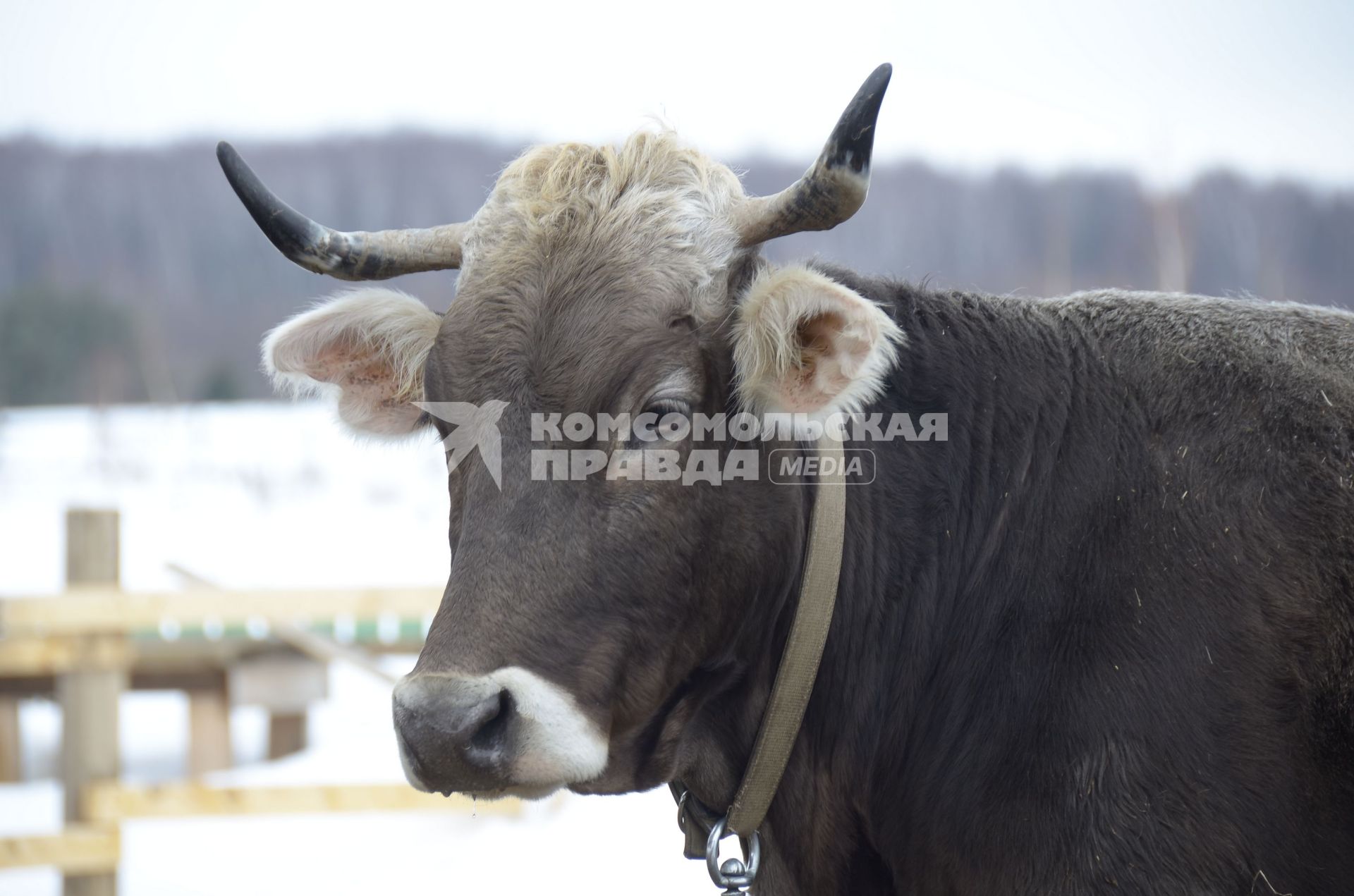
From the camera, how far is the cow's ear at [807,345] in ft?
7.18

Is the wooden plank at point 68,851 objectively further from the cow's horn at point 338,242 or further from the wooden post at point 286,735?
the cow's horn at point 338,242

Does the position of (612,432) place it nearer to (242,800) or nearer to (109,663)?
(242,800)

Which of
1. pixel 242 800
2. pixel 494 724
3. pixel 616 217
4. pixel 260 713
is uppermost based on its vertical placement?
pixel 616 217

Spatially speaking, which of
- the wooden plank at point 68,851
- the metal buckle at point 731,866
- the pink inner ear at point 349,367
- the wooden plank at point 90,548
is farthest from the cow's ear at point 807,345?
the wooden plank at point 68,851

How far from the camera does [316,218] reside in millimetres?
51281

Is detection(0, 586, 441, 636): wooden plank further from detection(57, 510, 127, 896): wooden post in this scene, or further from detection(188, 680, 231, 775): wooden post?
detection(188, 680, 231, 775): wooden post

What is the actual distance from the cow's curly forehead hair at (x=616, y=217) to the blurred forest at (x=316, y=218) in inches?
1108

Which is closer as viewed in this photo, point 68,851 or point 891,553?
point 891,553

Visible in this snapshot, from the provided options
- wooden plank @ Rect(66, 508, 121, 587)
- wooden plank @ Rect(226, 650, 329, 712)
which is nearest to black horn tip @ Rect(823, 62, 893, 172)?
wooden plank @ Rect(66, 508, 121, 587)

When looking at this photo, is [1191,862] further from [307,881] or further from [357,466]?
[357,466]

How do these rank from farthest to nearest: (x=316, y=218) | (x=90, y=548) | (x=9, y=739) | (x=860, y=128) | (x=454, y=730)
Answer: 1. (x=316, y=218)
2. (x=9, y=739)
3. (x=90, y=548)
4. (x=860, y=128)
5. (x=454, y=730)

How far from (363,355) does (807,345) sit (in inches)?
46.5

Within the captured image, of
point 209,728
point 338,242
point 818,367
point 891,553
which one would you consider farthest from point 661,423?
point 209,728

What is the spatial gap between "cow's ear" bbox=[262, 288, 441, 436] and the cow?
0.18 ft
